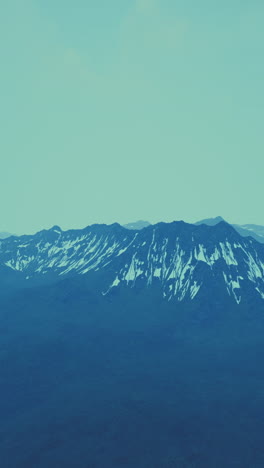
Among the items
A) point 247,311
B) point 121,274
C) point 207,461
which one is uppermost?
point 121,274

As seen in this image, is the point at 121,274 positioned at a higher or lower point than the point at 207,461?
higher

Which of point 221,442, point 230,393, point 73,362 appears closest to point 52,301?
point 73,362

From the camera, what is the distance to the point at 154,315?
528 ft

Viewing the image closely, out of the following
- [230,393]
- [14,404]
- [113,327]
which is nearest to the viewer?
[14,404]

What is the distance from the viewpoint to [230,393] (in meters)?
91.3

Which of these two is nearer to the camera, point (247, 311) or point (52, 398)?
point (52, 398)

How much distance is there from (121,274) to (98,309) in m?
34.4

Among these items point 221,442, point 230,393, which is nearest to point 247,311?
point 230,393

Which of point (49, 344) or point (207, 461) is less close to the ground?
point (49, 344)

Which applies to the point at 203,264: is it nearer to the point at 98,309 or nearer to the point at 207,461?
the point at 98,309

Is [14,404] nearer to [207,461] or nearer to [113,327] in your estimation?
[207,461]

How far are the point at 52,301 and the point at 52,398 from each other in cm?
9079

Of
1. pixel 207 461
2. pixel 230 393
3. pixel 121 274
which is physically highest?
pixel 121 274

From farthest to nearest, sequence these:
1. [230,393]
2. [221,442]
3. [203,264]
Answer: [203,264]
[230,393]
[221,442]
